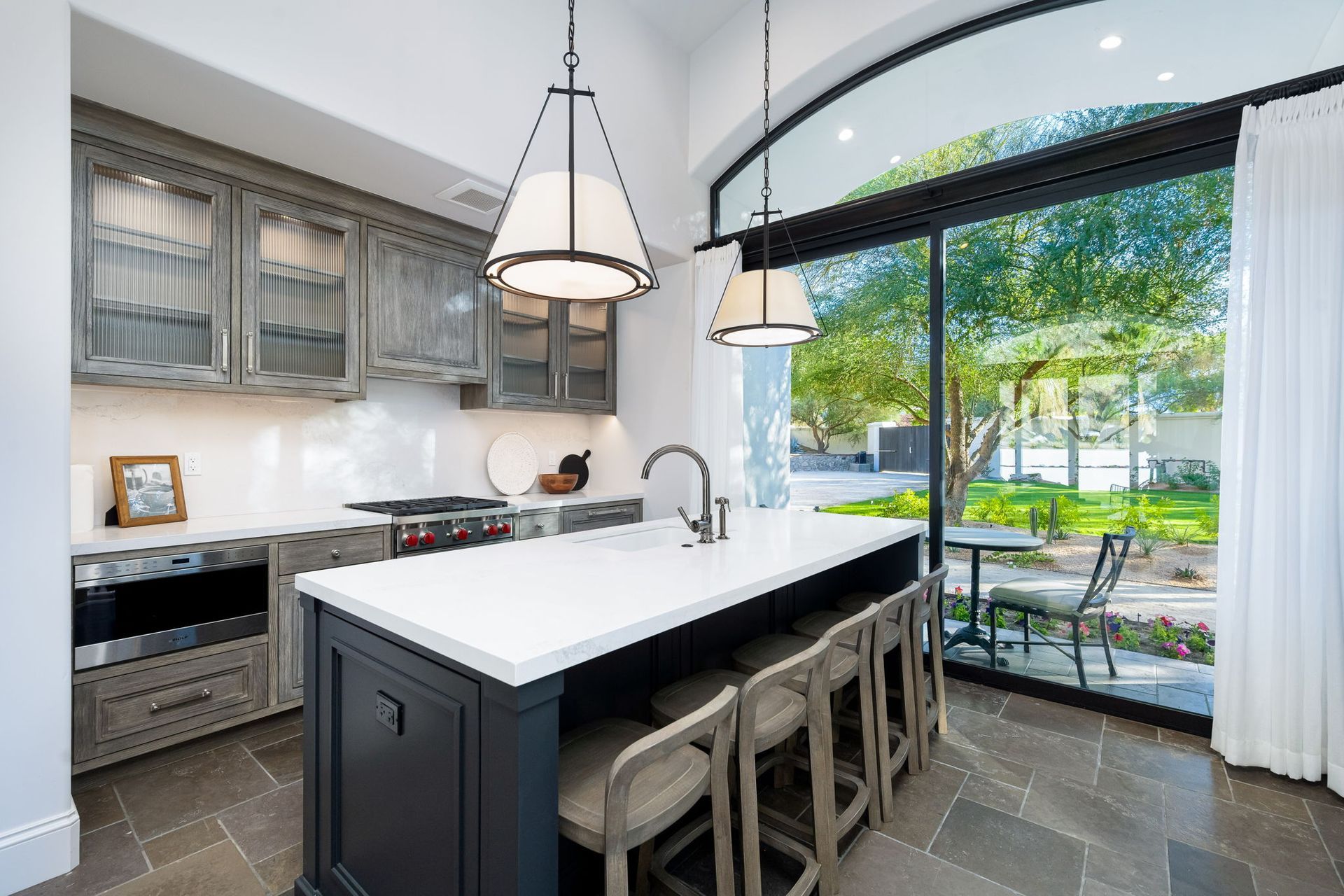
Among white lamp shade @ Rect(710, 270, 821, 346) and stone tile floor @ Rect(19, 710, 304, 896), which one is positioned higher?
white lamp shade @ Rect(710, 270, 821, 346)

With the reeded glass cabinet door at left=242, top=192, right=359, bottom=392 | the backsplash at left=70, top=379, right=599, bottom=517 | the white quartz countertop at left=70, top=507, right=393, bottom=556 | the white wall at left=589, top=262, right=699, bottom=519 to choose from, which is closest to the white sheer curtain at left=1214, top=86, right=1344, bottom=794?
the white wall at left=589, top=262, right=699, bottom=519

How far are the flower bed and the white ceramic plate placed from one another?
10.1 ft

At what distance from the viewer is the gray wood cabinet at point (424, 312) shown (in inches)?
128

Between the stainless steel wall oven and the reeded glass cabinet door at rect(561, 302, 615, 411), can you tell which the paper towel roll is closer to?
the stainless steel wall oven

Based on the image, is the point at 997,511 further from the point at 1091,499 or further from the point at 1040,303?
the point at 1040,303

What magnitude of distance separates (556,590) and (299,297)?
7.74 ft

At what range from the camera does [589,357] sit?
446 centimetres

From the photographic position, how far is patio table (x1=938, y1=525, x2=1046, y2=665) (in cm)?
309

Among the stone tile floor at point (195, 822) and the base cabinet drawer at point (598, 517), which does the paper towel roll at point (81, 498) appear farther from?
the base cabinet drawer at point (598, 517)

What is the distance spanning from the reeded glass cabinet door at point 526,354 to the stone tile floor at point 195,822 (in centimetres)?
219

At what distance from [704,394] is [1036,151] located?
85.7 inches

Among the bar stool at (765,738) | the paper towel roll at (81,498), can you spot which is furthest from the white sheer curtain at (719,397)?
the paper towel roll at (81,498)

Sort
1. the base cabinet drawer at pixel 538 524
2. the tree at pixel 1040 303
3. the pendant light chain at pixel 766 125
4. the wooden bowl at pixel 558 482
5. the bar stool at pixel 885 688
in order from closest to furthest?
the bar stool at pixel 885 688 → the pendant light chain at pixel 766 125 → the tree at pixel 1040 303 → the base cabinet drawer at pixel 538 524 → the wooden bowl at pixel 558 482

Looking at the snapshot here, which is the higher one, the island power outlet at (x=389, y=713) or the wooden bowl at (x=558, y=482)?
the wooden bowl at (x=558, y=482)
